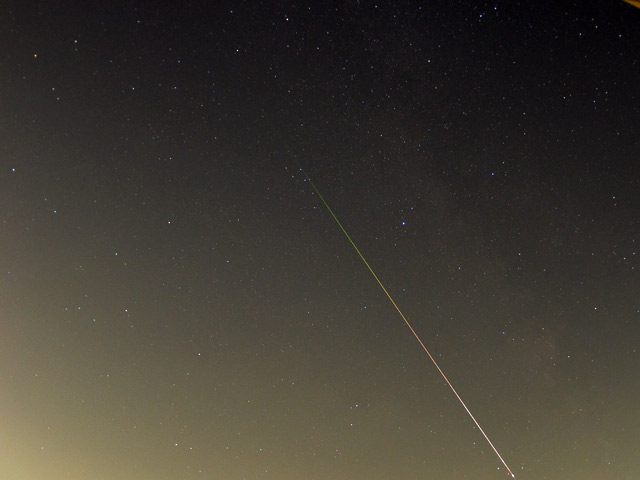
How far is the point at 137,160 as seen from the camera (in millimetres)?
784

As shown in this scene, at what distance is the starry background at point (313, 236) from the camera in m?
0.77

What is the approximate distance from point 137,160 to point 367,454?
0.65 meters

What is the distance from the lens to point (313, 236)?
84 cm

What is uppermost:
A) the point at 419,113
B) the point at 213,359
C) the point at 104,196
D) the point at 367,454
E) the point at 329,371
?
the point at 104,196

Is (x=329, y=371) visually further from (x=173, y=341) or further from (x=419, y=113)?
(x=419, y=113)

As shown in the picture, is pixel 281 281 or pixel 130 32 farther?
pixel 281 281

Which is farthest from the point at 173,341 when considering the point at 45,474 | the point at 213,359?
the point at 45,474

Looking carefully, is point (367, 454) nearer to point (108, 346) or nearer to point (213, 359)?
point (213, 359)

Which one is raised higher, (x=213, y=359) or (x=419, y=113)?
(x=419, y=113)

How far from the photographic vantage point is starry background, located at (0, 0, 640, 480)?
77 cm

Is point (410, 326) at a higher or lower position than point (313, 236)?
lower

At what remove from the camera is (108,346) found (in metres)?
0.84

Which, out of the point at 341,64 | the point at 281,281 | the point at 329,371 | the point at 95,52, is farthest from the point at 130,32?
the point at 329,371

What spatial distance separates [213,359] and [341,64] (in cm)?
54
